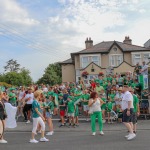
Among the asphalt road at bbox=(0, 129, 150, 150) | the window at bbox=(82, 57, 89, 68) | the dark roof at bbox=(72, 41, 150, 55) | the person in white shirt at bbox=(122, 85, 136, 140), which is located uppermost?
the dark roof at bbox=(72, 41, 150, 55)

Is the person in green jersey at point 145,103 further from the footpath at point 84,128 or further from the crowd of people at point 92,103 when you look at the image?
the footpath at point 84,128

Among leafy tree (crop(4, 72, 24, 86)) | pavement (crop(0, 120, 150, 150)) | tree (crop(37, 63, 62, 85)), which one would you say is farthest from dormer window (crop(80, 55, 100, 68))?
pavement (crop(0, 120, 150, 150))

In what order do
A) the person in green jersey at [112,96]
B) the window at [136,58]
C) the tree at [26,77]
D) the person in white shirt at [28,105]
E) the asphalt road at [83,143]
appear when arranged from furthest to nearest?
the tree at [26,77] < the window at [136,58] < the person in white shirt at [28,105] < the person in green jersey at [112,96] < the asphalt road at [83,143]

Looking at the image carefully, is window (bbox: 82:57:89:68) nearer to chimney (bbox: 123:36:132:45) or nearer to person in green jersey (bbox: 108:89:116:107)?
chimney (bbox: 123:36:132:45)

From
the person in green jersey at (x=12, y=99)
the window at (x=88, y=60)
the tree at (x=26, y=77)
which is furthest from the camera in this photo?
the tree at (x=26, y=77)

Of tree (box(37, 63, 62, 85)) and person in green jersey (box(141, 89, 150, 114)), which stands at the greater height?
tree (box(37, 63, 62, 85))

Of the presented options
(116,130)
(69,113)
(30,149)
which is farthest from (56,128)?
(30,149)

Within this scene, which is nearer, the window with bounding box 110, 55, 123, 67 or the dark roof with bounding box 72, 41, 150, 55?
the dark roof with bounding box 72, 41, 150, 55

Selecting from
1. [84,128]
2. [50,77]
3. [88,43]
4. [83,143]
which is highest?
[88,43]

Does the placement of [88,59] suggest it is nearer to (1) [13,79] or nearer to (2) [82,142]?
(1) [13,79]

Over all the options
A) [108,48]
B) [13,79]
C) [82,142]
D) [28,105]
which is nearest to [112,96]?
[28,105]

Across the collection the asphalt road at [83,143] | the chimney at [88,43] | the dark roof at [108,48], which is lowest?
the asphalt road at [83,143]

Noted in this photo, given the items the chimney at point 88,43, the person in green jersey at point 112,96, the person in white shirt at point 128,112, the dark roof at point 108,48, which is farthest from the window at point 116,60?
the person in white shirt at point 128,112

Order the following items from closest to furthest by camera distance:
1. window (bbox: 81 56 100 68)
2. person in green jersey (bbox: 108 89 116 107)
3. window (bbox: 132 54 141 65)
→ person in green jersey (bbox: 108 89 116 107), window (bbox: 132 54 141 65), window (bbox: 81 56 100 68)
